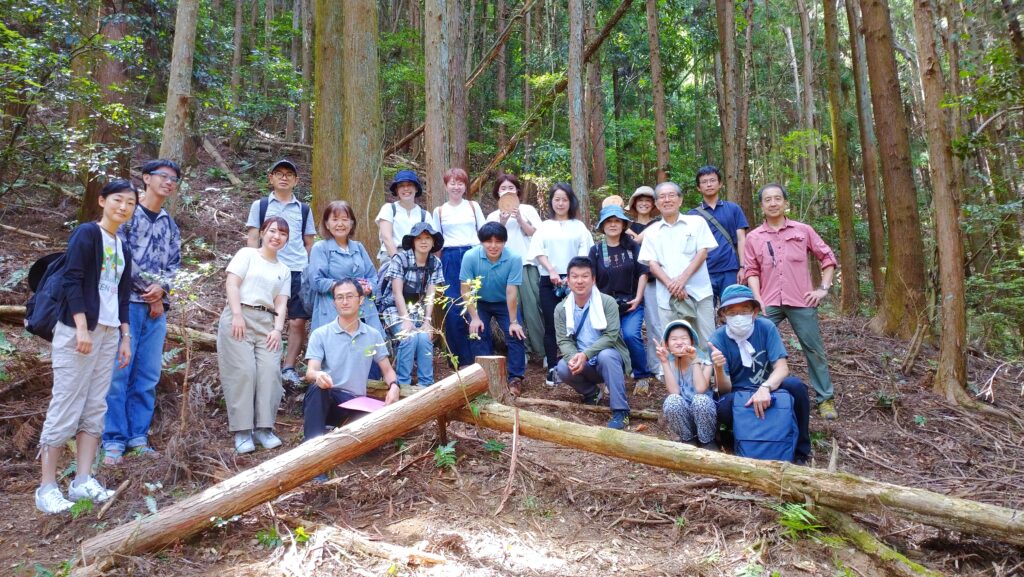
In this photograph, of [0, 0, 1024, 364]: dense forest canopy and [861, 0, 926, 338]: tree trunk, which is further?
[861, 0, 926, 338]: tree trunk

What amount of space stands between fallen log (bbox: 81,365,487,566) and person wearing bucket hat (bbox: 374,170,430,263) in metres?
2.31

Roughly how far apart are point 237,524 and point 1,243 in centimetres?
775

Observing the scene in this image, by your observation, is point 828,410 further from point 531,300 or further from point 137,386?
point 137,386

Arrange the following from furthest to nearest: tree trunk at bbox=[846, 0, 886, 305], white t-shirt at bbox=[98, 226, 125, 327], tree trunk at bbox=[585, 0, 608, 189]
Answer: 1. tree trunk at bbox=[585, 0, 608, 189]
2. tree trunk at bbox=[846, 0, 886, 305]
3. white t-shirt at bbox=[98, 226, 125, 327]

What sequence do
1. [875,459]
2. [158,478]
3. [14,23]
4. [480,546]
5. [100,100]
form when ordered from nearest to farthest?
1. [480,546]
2. [158,478]
3. [875,459]
4. [100,100]
5. [14,23]

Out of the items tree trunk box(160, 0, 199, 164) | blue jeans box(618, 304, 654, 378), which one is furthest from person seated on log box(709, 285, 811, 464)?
tree trunk box(160, 0, 199, 164)

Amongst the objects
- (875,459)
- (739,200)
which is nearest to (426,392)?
(875,459)

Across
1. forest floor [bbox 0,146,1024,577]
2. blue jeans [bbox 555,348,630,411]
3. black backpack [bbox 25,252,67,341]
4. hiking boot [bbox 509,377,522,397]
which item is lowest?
forest floor [bbox 0,146,1024,577]

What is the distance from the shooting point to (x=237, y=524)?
150 inches

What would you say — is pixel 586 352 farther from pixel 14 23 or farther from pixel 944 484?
pixel 14 23

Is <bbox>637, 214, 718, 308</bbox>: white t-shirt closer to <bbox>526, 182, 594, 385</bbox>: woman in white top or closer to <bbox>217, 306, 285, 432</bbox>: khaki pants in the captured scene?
<bbox>526, 182, 594, 385</bbox>: woman in white top

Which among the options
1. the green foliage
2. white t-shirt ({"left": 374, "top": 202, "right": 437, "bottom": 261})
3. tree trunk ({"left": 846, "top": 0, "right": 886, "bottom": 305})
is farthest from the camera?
tree trunk ({"left": 846, "top": 0, "right": 886, "bottom": 305})

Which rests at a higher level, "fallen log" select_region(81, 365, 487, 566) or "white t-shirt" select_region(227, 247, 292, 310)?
"white t-shirt" select_region(227, 247, 292, 310)

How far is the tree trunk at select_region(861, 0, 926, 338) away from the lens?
28.3 ft
